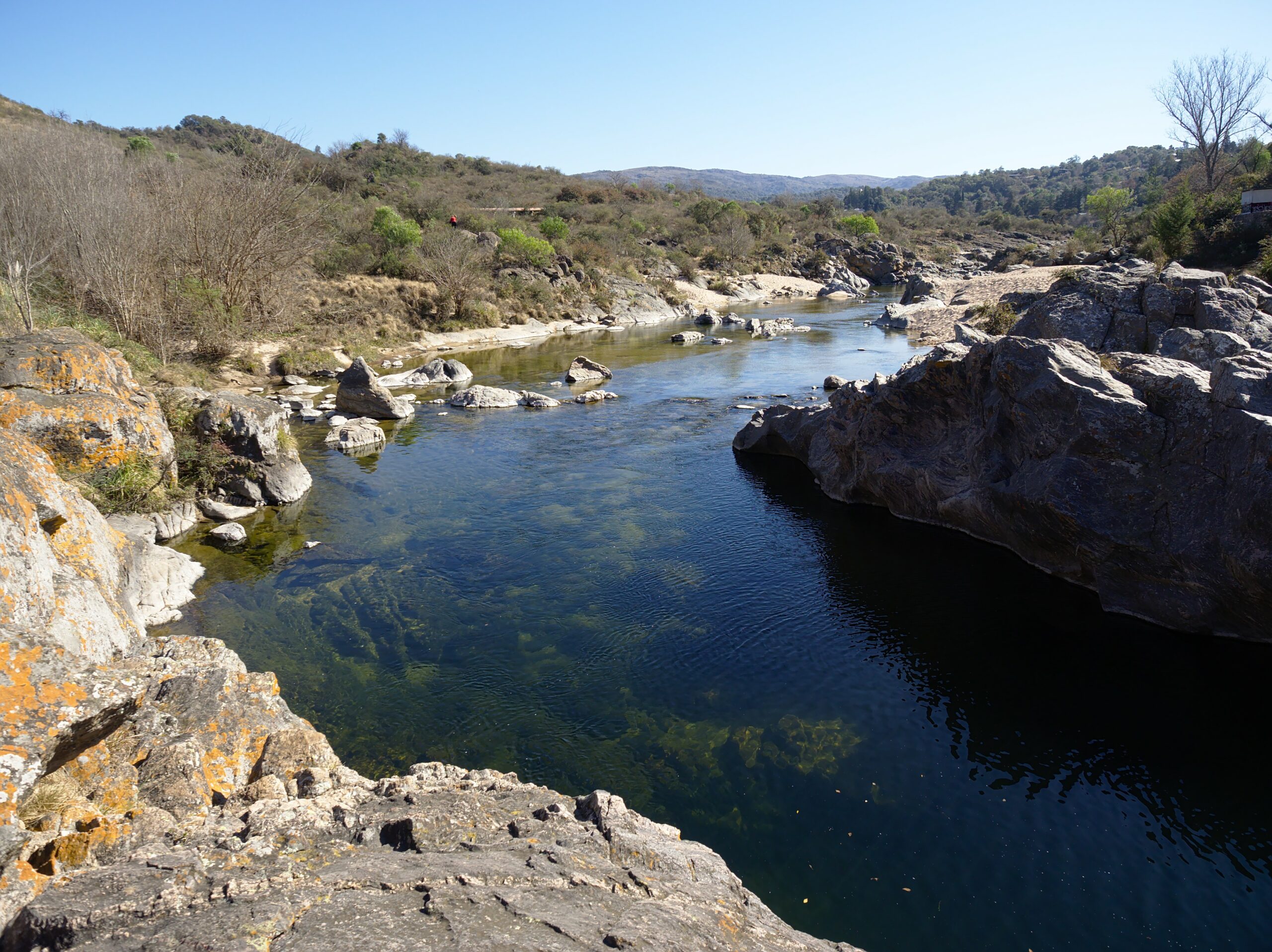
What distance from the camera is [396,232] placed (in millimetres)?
47750

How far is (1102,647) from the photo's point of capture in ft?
37.4

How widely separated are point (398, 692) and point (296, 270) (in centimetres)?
3349

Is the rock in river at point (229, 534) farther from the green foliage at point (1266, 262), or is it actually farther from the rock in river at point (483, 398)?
the green foliage at point (1266, 262)

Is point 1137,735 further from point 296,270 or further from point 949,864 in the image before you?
point 296,270

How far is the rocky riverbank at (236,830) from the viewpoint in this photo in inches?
152

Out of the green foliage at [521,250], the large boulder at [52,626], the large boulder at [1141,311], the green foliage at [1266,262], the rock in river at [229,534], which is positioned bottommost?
the rock in river at [229,534]

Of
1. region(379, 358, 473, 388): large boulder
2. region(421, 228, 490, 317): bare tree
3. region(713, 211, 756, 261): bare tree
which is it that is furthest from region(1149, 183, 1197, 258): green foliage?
region(713, 211, 756, 261): bare tree

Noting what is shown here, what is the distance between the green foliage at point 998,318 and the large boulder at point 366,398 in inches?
936

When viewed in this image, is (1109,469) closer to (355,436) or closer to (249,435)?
(249,435)

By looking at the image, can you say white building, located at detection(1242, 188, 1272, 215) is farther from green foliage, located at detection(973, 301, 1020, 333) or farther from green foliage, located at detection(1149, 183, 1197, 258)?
green foliage, located at detection(973, 301, 1020, 333)

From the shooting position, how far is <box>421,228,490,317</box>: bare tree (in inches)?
1784

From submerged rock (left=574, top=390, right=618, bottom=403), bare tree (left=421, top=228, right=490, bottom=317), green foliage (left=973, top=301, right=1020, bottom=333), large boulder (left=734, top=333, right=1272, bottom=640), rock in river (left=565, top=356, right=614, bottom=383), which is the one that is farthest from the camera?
bare tree (left=421, top=228, right=490, bottom=317)

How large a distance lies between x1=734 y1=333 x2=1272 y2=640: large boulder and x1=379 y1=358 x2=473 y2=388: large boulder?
2134 cm

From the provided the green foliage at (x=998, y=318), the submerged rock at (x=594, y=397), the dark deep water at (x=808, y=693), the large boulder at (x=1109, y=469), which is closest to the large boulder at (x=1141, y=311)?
the large boulder at (x=1109, y=469)
